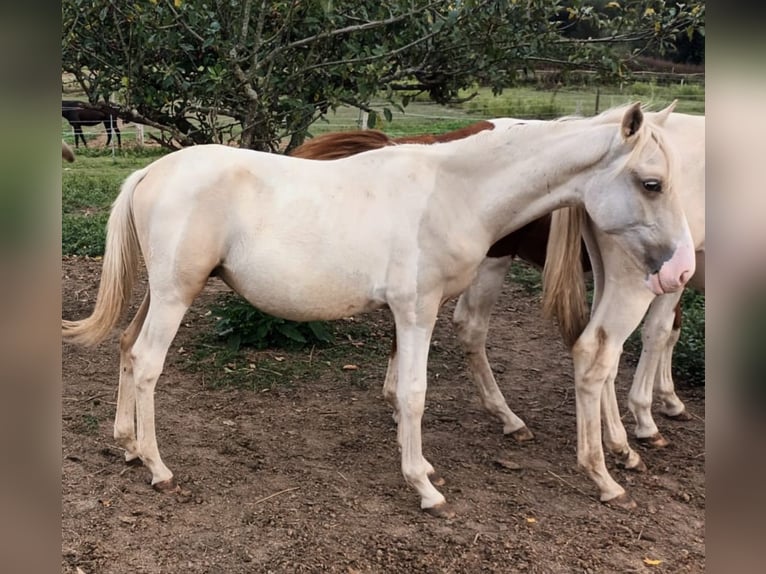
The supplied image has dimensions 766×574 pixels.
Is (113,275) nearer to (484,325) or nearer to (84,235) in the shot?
(484,325)

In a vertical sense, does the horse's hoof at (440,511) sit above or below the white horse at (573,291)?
below

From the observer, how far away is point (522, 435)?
3.71m

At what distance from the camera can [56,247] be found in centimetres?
71

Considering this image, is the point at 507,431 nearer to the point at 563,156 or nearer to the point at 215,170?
the point at 563,156

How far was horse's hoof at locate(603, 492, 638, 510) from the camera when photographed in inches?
121

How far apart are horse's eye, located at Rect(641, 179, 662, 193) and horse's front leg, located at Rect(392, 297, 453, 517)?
921 mm

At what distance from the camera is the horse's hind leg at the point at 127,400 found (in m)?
3.07

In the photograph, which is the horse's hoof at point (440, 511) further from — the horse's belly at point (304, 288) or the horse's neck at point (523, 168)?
the horse's neck at point (523, 168)

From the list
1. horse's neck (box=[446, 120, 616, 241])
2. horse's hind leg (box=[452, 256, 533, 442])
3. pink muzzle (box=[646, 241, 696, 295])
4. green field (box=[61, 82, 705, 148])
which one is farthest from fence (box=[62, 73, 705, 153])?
pink muzzle (box=[646, 241, 696, 295])

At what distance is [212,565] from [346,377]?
199 cm

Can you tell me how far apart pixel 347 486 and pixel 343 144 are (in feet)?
5.80

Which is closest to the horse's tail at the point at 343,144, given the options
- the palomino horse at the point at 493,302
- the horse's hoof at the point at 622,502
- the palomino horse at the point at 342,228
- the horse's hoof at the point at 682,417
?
the palomino horse at the point at 493,302

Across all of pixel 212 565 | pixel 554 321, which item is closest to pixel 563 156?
pixel 554 321

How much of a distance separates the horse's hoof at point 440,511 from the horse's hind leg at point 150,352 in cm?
116
